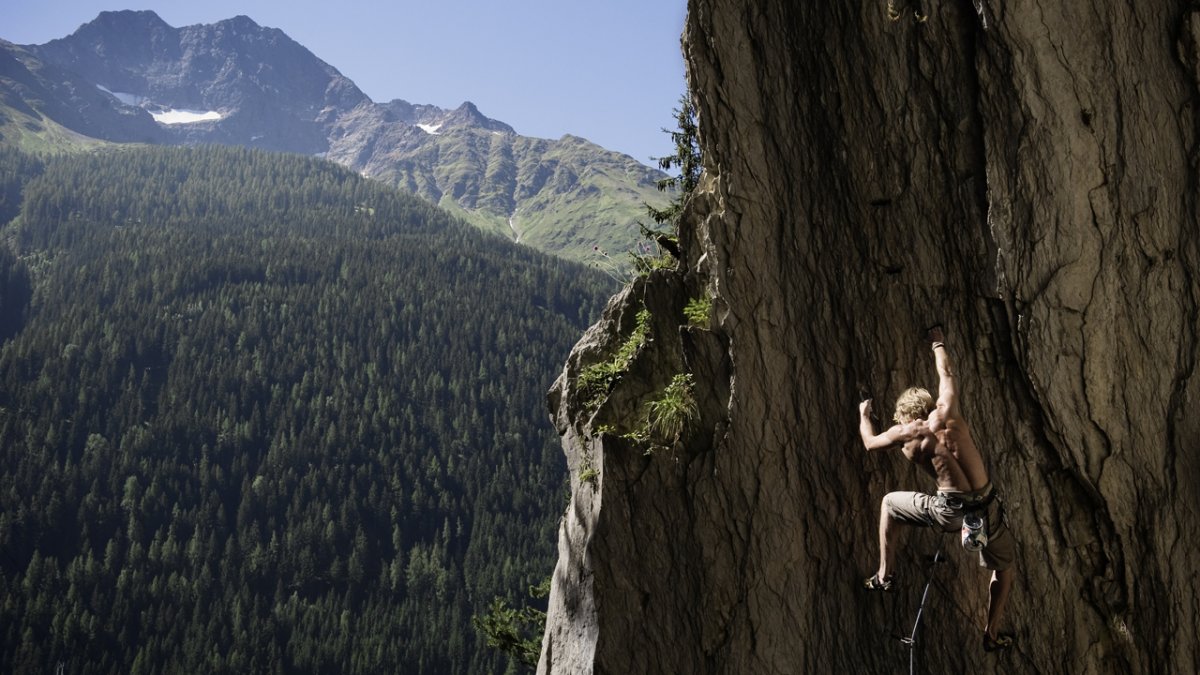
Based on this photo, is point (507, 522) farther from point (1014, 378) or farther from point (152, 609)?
point (1014, 378)

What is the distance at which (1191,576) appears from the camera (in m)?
10.8

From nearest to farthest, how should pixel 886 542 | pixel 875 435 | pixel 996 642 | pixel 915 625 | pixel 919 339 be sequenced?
pixel 996 642 → pixel 915 625 → pixel 886 542 → pixel 919 339 → pixel 875 435

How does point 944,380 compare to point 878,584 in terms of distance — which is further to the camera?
point 878,584

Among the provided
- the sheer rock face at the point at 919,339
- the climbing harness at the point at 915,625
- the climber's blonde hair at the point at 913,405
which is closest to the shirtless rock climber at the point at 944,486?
the climber's blonde hair at the point at 913,405

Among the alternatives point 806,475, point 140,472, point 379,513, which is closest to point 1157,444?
point 806,475

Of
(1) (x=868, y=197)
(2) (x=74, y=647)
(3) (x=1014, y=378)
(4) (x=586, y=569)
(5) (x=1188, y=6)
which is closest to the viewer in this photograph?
(5) (x=1188, y=6)

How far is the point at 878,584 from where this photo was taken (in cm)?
1163

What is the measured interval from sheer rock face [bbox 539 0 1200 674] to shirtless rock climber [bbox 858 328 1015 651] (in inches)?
24.1

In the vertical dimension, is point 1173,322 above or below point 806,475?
above

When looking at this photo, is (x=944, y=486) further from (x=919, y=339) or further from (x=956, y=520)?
(x=919, y=339)

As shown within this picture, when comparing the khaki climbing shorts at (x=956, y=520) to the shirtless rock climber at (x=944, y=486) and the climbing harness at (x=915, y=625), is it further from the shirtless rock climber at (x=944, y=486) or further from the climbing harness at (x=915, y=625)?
the climbing harness at (x=915, y=625)

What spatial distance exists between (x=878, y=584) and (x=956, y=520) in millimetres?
1496

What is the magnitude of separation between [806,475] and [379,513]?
193283 millimetres

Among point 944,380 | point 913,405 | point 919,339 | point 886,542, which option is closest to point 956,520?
point 886,542
